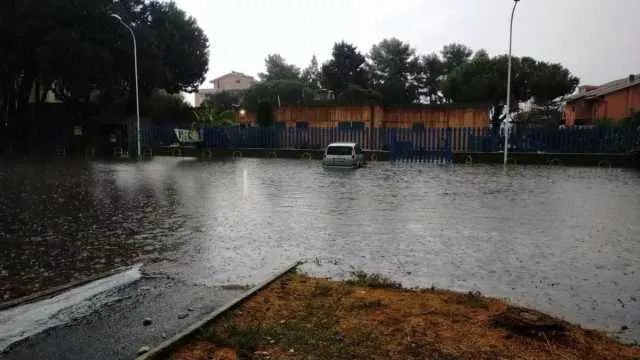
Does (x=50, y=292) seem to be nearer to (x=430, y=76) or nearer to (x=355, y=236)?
(x=355, y=236)

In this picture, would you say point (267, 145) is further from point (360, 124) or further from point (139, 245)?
point (139, 245)

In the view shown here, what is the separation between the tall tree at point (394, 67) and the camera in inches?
3024

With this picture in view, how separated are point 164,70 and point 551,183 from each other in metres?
32.5

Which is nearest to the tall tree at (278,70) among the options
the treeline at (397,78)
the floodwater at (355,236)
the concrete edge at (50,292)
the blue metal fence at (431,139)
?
the treeline at (397,78)

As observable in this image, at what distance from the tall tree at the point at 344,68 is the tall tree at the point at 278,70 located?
33.1 m

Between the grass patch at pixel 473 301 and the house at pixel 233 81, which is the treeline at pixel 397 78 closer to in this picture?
the house at pixel 233 81

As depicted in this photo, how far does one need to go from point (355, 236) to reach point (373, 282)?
348cm

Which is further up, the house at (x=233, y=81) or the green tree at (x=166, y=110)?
the house at (x=233, y=81)

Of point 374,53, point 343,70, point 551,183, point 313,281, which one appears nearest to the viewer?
point 313,281

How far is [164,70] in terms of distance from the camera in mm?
42500

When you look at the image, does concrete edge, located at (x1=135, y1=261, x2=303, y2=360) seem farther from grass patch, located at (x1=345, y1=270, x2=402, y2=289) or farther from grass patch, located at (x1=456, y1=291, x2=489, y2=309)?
grass patch, located at (x1=456, y1=291, x2=489, y2=309)

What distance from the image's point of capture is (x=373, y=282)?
623cm

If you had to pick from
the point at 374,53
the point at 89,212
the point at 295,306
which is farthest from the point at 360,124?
the point at 374,53

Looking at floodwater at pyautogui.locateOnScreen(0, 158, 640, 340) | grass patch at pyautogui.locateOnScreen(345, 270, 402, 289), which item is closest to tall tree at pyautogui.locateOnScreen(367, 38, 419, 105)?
floodwater at pyautogui.locateOnScreen(0, 158, 640, 340)
